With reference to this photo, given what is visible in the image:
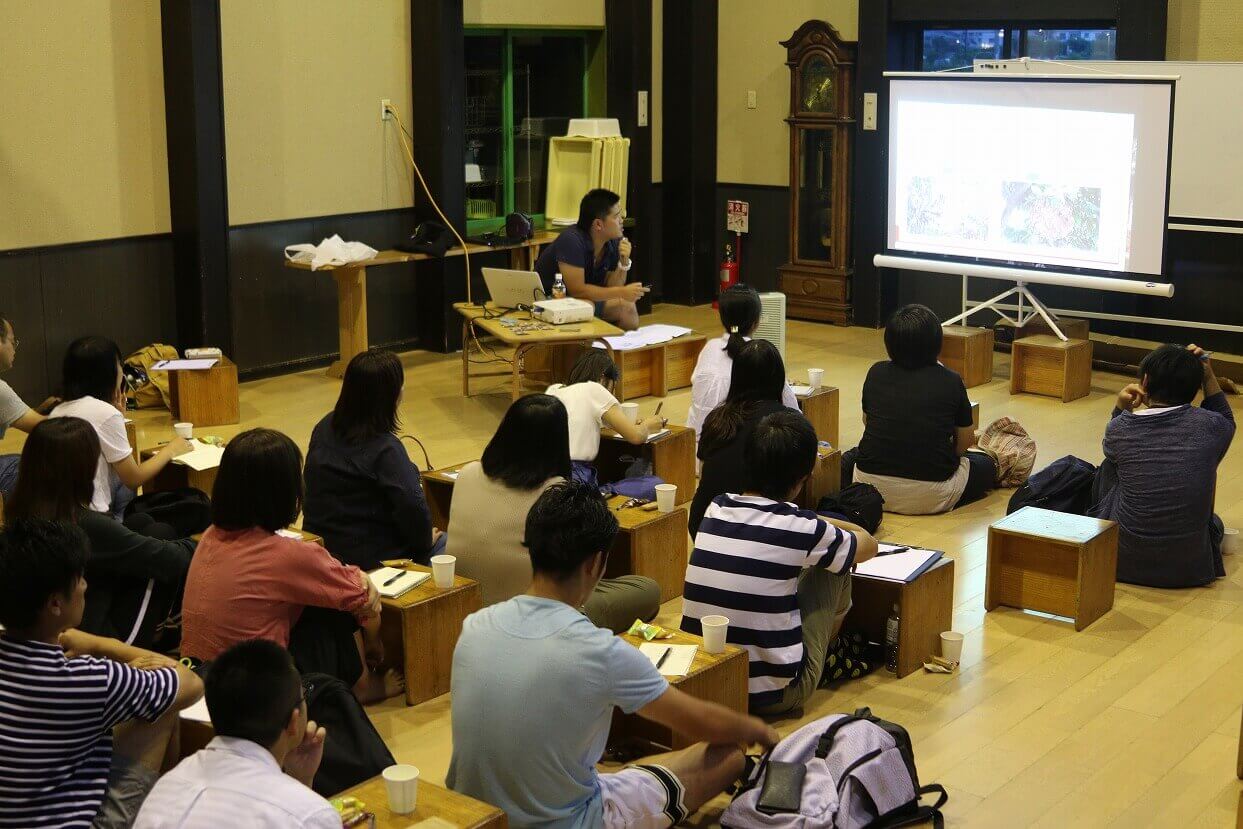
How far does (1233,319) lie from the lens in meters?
8.64

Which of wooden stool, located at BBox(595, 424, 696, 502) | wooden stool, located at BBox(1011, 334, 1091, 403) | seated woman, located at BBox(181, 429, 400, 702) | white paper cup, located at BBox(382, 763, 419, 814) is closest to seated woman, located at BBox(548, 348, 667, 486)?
wooden stool, located at BBox(595, 424, 696, 502)

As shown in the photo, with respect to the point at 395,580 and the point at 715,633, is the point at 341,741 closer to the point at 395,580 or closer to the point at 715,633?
the point at 715,633

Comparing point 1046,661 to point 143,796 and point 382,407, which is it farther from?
→ point 143,796

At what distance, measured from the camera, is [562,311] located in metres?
7.70

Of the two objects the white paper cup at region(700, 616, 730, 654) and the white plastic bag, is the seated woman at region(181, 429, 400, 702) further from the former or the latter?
the white plastic bag

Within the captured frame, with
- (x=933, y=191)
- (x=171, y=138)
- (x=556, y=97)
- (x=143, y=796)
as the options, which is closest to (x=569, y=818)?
(x=143, y=796)

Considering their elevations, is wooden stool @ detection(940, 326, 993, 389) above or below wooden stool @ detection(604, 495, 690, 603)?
above

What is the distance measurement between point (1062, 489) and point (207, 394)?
14.3ft

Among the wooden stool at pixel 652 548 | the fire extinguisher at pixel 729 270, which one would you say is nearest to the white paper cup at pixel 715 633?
the wooden stool at pixel 652 548

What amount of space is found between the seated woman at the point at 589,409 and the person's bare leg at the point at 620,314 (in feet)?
8.73

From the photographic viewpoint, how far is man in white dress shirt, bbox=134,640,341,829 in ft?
7.94

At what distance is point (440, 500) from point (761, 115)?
19.5ft

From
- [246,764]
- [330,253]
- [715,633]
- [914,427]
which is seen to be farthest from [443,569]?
[330,253]

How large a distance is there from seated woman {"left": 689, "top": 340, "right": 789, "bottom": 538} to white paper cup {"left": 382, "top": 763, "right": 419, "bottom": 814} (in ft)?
6.75
